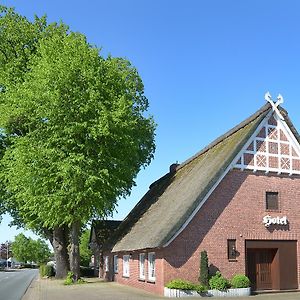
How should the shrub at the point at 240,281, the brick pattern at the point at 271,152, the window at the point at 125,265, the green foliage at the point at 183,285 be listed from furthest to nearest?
the window at the point at 125,265
the brick pattern at the point at 271,152
the shrub at the point at 240,281
the green foliage at the point at 183,285

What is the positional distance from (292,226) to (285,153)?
405cm

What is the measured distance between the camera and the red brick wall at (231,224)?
2384 centimetres

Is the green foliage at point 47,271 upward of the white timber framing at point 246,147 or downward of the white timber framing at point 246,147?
downward

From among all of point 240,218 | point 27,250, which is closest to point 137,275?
point 240,218

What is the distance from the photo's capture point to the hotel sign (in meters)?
25.7

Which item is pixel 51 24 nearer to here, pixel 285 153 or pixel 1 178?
pixel 1 178

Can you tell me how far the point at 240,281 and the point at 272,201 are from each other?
201 inches

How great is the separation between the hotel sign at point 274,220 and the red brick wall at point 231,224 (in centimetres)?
22

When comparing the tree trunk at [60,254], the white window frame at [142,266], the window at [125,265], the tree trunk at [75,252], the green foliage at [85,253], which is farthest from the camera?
the green foliage at [85,253]

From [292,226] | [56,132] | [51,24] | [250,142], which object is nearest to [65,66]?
[56,132]

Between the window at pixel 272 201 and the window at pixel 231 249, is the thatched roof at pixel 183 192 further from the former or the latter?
the window at pixel 272 201

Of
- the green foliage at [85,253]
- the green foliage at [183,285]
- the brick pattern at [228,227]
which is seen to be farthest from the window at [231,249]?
the green foliage at [85,253]

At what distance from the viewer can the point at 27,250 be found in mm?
129500

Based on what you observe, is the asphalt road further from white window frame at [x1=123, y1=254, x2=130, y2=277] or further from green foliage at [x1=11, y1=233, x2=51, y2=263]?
green foliage at [x1=11, y1=233, x2=51, y2=263]
